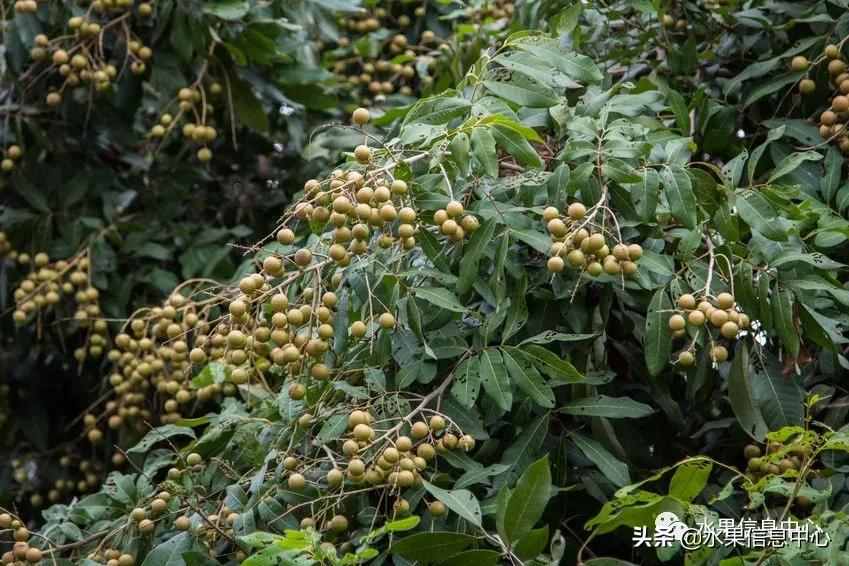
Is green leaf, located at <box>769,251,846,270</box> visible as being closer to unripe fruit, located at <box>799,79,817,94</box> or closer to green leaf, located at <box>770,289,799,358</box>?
green leaf, located at <box>770,289,799,358</box>

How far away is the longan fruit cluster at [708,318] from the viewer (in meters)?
1.56

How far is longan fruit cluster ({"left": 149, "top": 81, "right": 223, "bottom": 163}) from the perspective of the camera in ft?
8.69

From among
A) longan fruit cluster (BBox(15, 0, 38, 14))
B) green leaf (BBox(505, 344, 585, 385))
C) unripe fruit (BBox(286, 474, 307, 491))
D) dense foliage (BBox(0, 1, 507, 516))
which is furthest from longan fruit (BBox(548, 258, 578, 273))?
longan fruit cluster (BBox(15, 0, 38, 14))

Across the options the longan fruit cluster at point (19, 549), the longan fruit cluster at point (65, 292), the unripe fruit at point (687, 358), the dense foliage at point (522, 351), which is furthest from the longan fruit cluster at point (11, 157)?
the unripe fruit at point (687, 358)

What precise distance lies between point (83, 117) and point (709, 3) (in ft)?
4.66

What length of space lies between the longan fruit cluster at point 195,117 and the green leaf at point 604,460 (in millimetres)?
1241

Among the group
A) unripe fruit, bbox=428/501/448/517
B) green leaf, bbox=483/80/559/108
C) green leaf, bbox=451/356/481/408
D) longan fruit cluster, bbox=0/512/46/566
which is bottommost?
longan fruit cluster, bbox=0/512/46/566

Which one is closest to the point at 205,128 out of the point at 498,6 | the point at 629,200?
the point at 498,6

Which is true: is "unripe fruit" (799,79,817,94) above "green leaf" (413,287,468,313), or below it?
above

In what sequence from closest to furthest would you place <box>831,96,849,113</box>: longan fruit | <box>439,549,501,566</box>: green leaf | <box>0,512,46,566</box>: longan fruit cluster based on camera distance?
<box>439,549,501,566</box>: green leaf < <box>0,512,46,566</box>: longan fruit cluster < <box>831,96,849,113</box>: longan fruit

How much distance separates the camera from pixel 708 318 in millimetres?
1586

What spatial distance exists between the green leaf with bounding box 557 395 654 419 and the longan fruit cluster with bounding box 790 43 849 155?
0.57 m

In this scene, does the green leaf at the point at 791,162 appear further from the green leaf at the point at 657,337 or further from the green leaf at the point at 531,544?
the green leaf at the point at 531,544

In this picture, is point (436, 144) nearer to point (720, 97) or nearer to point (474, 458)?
point (474, 458)
